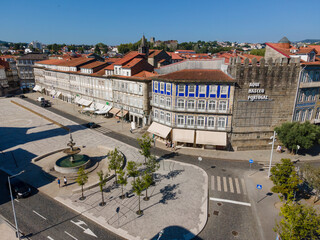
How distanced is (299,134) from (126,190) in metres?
32.1

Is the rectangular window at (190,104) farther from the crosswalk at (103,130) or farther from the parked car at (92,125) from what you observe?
the parked car at (92,125)

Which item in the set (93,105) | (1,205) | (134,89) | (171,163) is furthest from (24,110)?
(171,163)

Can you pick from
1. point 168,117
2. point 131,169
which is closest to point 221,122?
point 168,117

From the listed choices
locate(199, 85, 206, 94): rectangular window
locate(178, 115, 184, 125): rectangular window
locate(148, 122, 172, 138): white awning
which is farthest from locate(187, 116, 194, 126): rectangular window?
locate(199, 85, 206, 94): rectangular window

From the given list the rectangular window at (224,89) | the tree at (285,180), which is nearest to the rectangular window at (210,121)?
the rectangular window at (224,89)

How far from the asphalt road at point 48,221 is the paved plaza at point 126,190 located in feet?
2.96

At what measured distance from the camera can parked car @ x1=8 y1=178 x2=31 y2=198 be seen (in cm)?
2844

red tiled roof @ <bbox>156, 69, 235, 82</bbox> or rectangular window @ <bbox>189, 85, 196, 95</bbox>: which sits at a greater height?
red tiled roof @ <bbox>156, 69, 235, 82</bbox>

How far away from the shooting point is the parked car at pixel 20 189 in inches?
1120

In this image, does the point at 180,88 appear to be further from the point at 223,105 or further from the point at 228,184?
the point at 228,184

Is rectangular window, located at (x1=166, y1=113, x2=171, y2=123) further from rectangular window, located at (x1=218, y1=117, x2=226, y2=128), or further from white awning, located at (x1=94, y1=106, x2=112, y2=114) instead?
white awning, located at (x1=94, y1=106, x2=112, y2=114)

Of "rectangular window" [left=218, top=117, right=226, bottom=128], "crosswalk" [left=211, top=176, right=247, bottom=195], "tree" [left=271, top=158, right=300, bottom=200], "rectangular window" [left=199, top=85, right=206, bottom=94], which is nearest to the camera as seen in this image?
"tree" [left=271, top=158, right=300, bottom=200]

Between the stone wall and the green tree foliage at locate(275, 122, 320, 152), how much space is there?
2948 millimetres

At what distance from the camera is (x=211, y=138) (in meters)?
42.3
